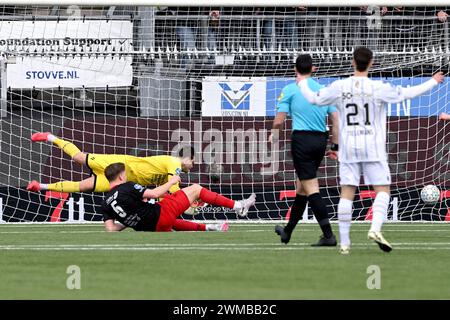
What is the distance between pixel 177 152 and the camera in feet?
68.1

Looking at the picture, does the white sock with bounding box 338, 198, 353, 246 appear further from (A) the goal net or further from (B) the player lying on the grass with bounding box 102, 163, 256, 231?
(A) the goal net

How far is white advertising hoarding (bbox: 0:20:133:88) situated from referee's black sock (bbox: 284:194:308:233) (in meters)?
8.93

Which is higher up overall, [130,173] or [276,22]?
[276,22]

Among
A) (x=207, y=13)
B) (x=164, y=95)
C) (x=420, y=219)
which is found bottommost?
(x=420, y=219)

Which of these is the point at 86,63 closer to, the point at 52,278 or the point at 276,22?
the point at 276,22

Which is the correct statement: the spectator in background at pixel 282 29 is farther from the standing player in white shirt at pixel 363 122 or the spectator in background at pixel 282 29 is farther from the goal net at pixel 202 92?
the standing player in white shirt at pixel 363 122

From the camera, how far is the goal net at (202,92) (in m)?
20.9

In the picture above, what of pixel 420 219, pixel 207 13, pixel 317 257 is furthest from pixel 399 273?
pixel 207 13

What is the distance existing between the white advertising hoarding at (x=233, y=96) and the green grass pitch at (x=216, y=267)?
6.45 meters

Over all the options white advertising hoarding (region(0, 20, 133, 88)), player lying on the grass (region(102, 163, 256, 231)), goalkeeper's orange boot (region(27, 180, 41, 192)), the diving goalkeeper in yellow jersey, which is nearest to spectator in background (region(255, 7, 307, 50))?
white advertising hoarding (region(0, 20, 133, 88))

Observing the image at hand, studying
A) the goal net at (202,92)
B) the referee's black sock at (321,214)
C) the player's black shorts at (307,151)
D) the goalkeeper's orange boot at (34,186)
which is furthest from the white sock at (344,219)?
the goal net at (202,92)
